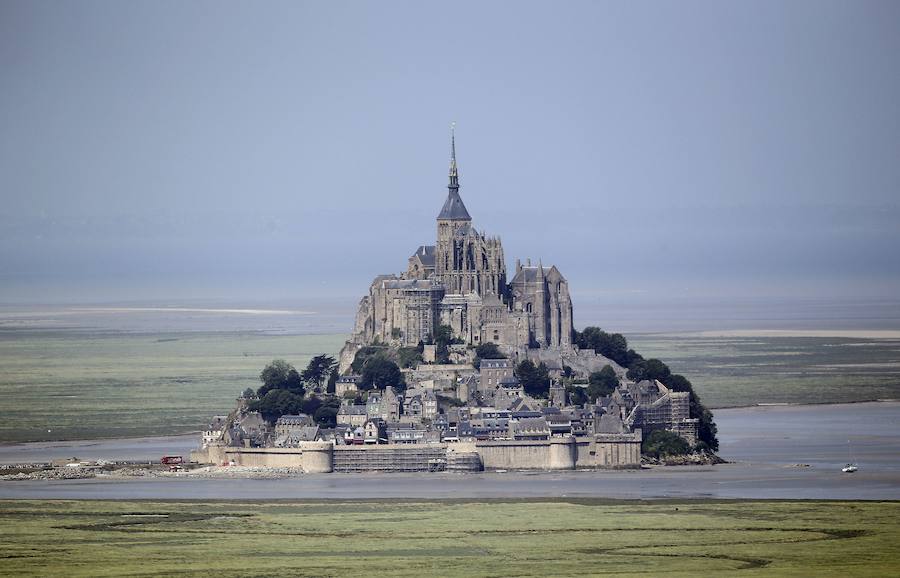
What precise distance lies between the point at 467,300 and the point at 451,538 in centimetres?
3696

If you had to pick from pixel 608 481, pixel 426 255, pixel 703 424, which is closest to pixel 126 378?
pixel 426 255

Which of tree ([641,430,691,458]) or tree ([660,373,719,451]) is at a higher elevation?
tree ([660,373,719,451])

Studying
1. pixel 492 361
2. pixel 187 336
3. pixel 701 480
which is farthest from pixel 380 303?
pixel 187 336

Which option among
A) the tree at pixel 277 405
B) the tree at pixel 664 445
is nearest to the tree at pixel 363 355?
the tree at pixel 277 405

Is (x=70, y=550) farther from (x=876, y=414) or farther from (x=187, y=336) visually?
(x=187, y=336)

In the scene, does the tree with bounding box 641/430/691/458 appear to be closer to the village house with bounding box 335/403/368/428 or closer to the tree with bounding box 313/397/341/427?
the village house with bounding box 335/403/368/428

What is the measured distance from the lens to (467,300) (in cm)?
11950

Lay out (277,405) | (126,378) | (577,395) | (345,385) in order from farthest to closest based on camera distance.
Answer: (126,378) < (345,385) < (577,395) < (277,405)

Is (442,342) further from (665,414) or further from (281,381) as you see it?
(665,414)

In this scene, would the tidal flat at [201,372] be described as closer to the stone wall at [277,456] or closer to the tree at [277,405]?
the tree at [277,405]

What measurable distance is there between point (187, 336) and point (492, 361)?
76482mm

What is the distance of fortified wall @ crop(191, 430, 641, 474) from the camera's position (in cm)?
10362

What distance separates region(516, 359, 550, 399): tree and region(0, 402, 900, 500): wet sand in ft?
26.5

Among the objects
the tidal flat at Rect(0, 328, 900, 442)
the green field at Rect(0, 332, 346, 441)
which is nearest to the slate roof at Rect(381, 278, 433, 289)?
the green field at Rect(0, 332, 346, 441)
